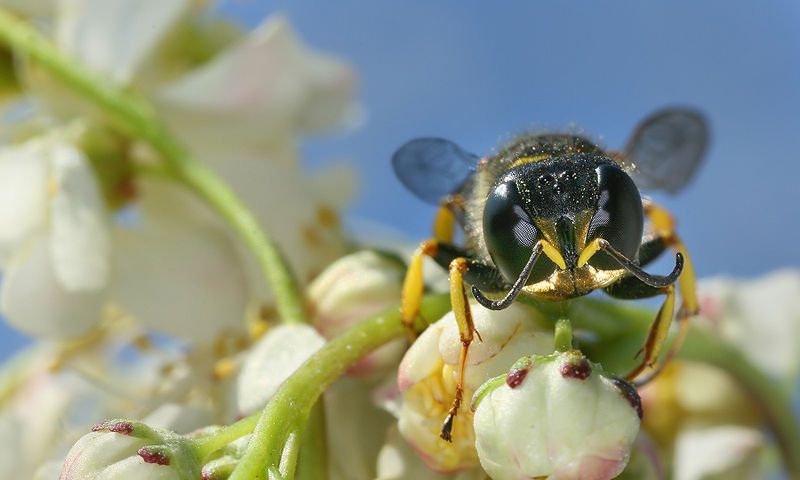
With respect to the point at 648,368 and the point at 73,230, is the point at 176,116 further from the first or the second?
the point at 648,368

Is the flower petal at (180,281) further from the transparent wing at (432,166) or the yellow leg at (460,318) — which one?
the yellow leg at (460,318)

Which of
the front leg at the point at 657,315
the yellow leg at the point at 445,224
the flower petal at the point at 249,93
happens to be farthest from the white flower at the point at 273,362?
the flower petal at the point at 249,93

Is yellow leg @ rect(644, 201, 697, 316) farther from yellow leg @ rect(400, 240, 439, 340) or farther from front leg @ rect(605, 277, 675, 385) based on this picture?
yellow leg @ rect(400, 240, 439, 340)

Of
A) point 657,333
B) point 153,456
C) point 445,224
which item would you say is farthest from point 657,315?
point 153,456

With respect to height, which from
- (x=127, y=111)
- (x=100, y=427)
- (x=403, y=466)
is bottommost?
(x=403, y=466)

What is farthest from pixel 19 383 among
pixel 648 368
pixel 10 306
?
pixel 648 368

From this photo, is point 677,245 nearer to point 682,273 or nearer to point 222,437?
point 682,273
